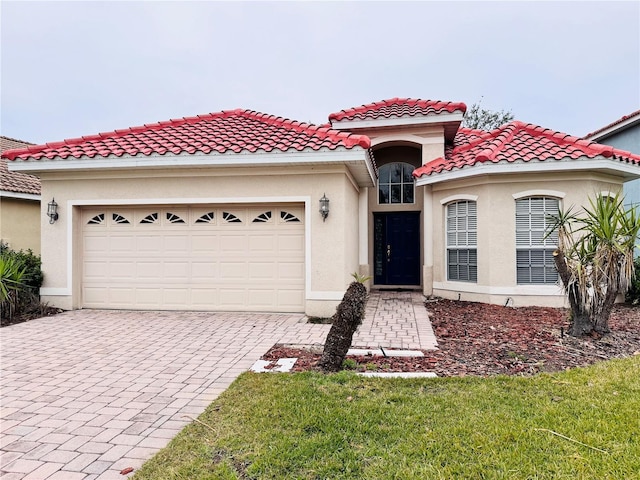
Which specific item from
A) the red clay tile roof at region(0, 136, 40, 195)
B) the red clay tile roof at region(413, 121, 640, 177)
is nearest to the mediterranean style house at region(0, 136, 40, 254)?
the red clay tile roof at region(0, 136, 40, 195)

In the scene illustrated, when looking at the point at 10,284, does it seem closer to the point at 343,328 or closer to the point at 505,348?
the point at 343,328

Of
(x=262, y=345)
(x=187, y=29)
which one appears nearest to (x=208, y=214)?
(x=262, y=345)

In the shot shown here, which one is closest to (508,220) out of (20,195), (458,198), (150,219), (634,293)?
(458,198)

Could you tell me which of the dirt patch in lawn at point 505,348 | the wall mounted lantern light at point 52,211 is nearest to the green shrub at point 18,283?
the wall mounted lantern light at point 52,211

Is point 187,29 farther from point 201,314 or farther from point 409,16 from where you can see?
point 201,314

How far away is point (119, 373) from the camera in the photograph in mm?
5426

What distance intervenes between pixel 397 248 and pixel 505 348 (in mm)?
8121

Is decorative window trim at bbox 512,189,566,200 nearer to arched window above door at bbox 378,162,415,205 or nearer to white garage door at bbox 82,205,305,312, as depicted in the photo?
arched window above door at bbox 378,162,415,205

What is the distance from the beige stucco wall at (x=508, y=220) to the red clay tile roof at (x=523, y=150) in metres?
0.57

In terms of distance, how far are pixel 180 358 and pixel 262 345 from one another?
1369 mm

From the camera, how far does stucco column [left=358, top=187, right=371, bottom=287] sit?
1338 cm

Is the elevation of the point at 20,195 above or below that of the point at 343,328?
above

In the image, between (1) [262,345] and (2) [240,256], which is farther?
(2) [240,256]

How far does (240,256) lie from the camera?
9.70 meters
